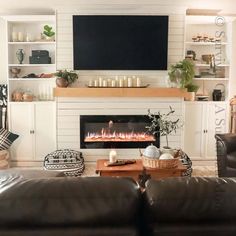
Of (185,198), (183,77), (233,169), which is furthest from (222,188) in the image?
(183,77)

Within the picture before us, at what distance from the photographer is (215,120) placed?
532cm

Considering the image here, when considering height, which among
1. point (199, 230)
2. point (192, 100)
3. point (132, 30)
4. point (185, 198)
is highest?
point (132, 30)

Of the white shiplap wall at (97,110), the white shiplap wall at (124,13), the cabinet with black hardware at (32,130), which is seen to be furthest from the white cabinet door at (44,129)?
the white shiplap wall at (124,13)

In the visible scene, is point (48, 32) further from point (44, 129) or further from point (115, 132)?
point (115, 132)

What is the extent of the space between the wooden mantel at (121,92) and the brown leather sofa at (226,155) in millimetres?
1244

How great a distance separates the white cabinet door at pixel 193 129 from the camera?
529 cm

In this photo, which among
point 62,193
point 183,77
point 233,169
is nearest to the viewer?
point 62,193

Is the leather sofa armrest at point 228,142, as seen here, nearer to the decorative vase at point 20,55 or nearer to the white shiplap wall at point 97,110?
the white shiplap wall at point 97,110

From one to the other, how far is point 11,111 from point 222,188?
4380 mm

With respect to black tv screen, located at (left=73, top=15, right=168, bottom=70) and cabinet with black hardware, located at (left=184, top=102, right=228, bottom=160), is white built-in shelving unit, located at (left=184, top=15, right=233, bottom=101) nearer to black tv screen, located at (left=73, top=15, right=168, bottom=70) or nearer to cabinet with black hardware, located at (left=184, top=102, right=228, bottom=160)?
cabinet with black hardware, located at (left=184, top=102, right=228, bottom=160)

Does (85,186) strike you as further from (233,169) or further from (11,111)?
(11,111)

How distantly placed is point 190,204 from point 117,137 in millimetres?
3997

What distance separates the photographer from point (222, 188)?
140cm

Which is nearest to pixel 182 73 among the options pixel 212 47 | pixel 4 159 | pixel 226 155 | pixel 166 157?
pixel 212 47
